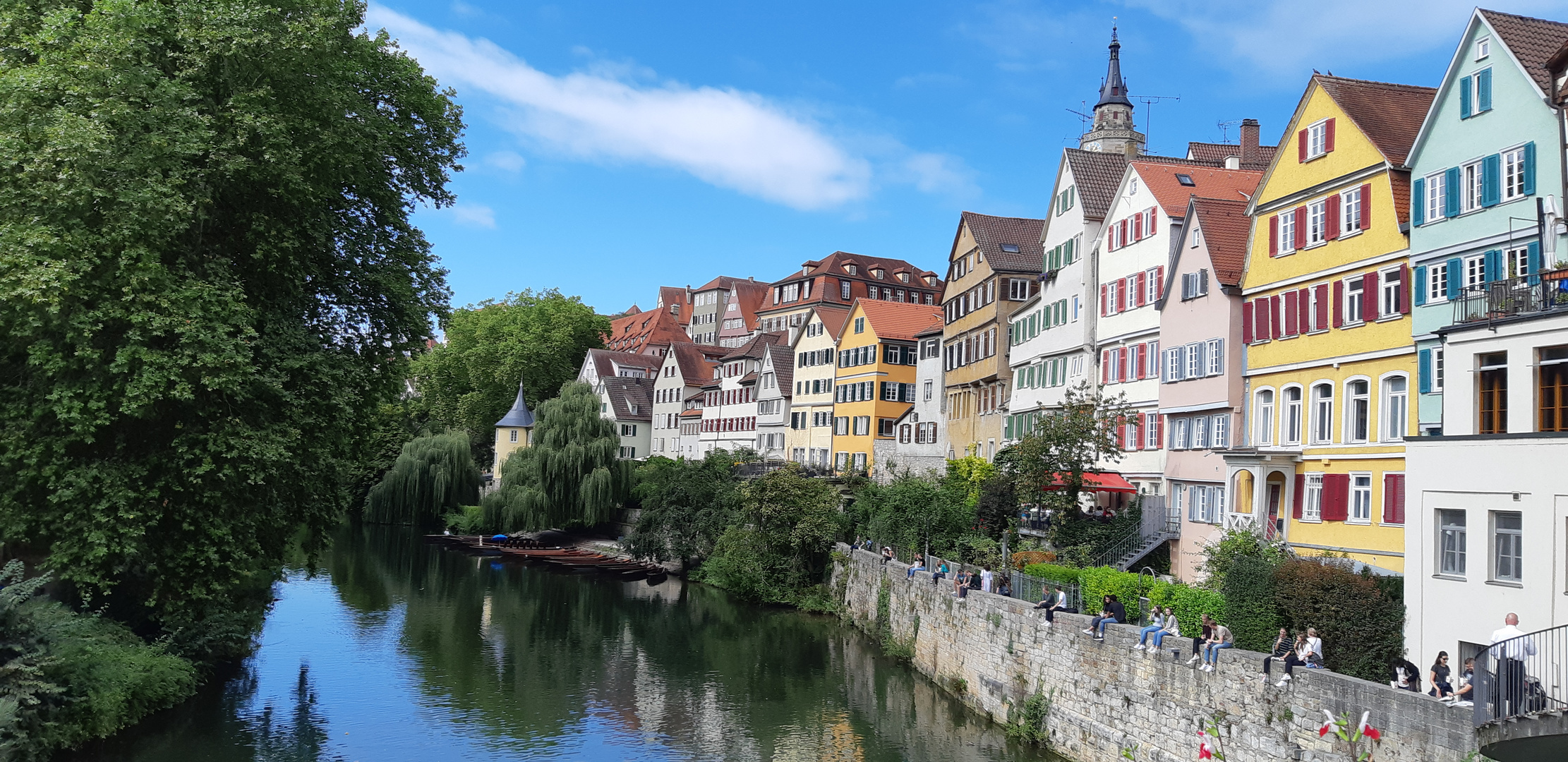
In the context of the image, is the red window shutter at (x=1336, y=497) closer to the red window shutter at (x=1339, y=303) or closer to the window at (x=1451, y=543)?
the red window shutter at (x=1339, y=303)

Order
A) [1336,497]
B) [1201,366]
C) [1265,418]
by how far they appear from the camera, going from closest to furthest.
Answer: [1336,497], [1265,418], [1201,366]

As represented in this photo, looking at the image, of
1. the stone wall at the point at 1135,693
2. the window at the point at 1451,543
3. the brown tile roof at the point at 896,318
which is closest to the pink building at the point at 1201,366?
the stone wall at the point at 1135,693

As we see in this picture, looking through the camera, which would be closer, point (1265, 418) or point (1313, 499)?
point (1313, 499)

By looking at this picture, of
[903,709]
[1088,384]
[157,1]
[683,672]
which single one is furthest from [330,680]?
[1088,384]

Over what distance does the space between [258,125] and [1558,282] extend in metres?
19.5

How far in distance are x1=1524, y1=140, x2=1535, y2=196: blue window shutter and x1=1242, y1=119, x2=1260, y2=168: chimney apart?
64.0ft

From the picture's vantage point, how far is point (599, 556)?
56281mm

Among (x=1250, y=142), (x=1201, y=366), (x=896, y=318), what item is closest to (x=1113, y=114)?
(x=896, y=318)

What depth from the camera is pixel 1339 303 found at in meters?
24.8

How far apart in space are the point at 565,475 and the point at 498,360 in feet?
97.3

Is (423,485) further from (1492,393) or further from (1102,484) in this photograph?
(1492,393)

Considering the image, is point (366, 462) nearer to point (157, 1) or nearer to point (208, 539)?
point (208, 539)

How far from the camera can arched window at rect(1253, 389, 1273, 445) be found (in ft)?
88.0

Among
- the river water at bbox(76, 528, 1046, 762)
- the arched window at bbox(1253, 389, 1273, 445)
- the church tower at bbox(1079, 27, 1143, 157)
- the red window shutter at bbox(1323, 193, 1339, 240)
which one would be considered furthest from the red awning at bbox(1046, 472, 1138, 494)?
the church tower at bbox(1079, 27, 1143, 157)
